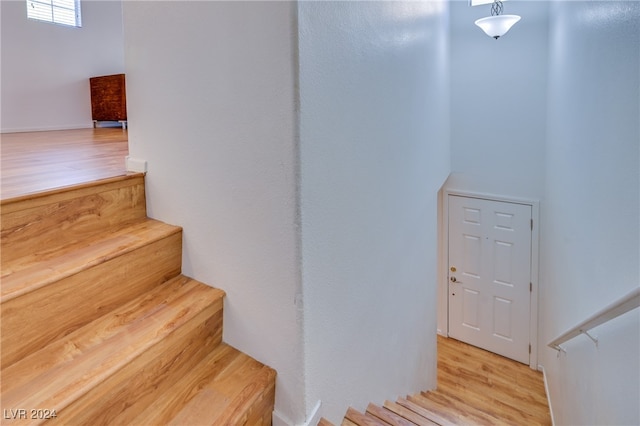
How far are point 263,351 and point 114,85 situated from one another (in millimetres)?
4243

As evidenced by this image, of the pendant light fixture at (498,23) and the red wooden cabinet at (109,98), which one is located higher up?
the pendant light fixture at (498,23)

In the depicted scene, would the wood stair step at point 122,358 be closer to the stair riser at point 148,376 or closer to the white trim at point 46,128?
the stair riser at point 148,376

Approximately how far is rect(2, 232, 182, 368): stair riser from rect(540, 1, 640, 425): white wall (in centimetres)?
176

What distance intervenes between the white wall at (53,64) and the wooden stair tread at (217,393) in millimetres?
4290

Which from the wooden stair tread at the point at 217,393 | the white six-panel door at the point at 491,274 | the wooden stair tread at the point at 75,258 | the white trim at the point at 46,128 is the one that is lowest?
the white six-panel door at the point at 491,274

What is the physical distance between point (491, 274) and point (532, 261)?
0.52m

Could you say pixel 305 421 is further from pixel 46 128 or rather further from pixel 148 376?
pixel 46 128

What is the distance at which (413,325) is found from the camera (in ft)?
8.98

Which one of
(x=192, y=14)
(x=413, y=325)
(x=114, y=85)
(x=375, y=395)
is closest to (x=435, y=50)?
(x=413, y=325)

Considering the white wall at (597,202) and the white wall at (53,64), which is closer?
the white wall at (597,202)

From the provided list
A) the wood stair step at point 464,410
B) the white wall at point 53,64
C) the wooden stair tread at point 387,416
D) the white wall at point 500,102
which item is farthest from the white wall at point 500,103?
the white wall at point 53,64

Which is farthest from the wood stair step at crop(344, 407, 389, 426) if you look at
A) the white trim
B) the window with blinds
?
the window with blinds

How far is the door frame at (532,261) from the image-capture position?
14.3 ft

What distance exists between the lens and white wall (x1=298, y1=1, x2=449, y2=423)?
123 centimetres
